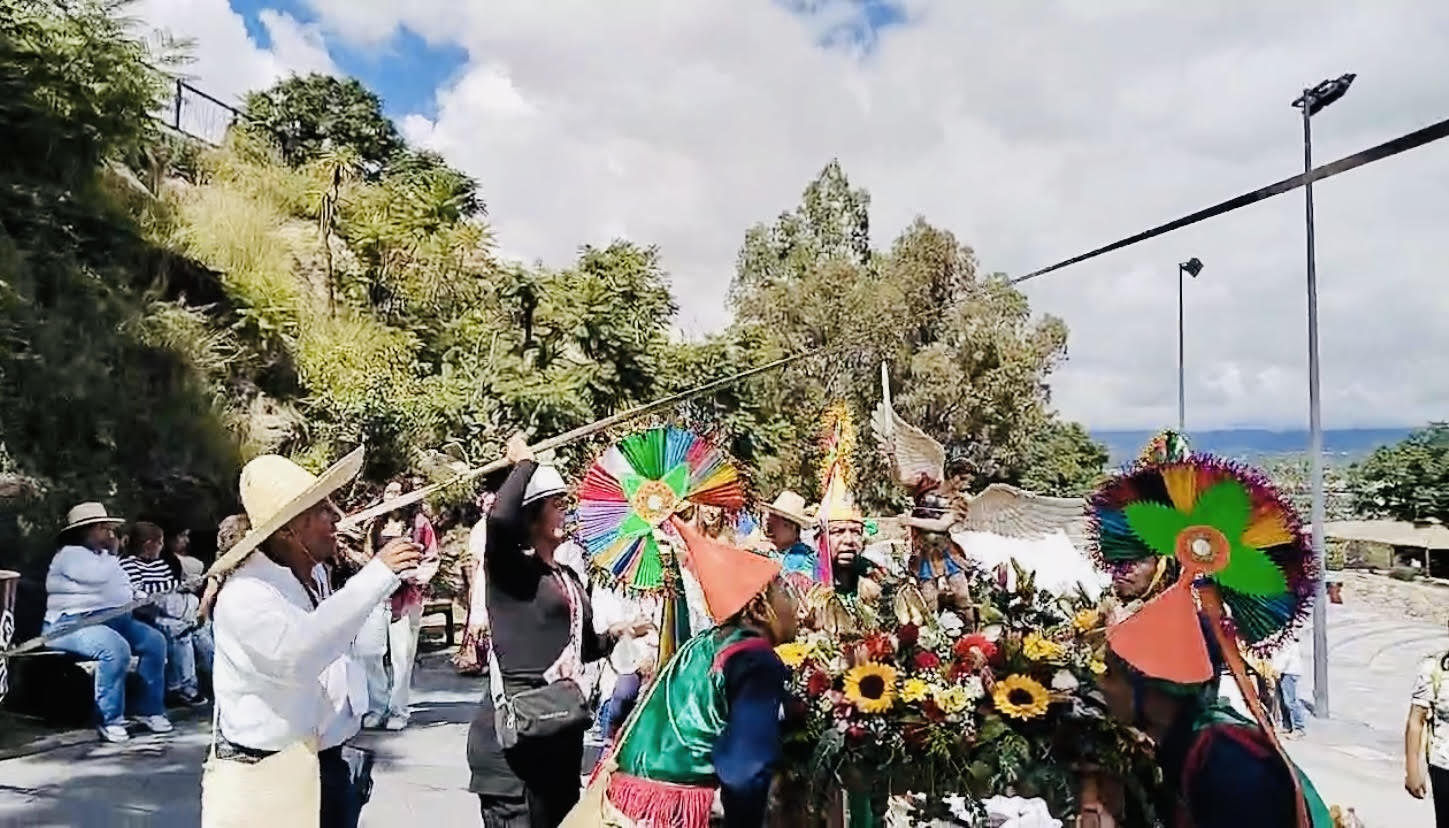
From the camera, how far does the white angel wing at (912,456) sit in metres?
6.57

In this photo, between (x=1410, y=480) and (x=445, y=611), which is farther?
(x=1410, y=480)

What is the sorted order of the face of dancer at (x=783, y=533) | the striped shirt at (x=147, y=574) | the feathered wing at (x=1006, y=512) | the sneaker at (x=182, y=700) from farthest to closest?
the feathered wing at (x=1006, y=512), the sneaker at (x=182, y=700), the striped shirt at (x=147, y=574), the face of dancer at (x=783, y=533)

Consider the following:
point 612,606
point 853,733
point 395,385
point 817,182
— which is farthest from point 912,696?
point 817,182

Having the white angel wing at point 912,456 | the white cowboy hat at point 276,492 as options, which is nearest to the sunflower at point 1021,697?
the white cowboy hat at point 276,492

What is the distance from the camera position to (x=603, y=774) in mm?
3465

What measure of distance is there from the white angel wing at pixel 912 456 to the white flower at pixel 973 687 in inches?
113

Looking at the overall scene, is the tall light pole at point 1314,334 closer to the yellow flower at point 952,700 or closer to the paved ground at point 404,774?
the paved ground at point 404,774

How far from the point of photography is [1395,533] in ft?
116

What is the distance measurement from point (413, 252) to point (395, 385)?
492 centimetres

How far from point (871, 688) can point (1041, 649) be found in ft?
1.71

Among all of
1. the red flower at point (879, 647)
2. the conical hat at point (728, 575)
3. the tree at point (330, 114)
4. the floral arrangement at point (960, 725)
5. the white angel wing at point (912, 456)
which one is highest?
A: the tree at point (330, 114)

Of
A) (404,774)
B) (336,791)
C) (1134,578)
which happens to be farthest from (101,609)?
(1134,578)

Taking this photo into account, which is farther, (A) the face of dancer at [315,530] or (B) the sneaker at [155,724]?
(B) the sneaker at [155,724]

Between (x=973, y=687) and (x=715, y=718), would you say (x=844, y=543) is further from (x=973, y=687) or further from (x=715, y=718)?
(x=715, y=718)
